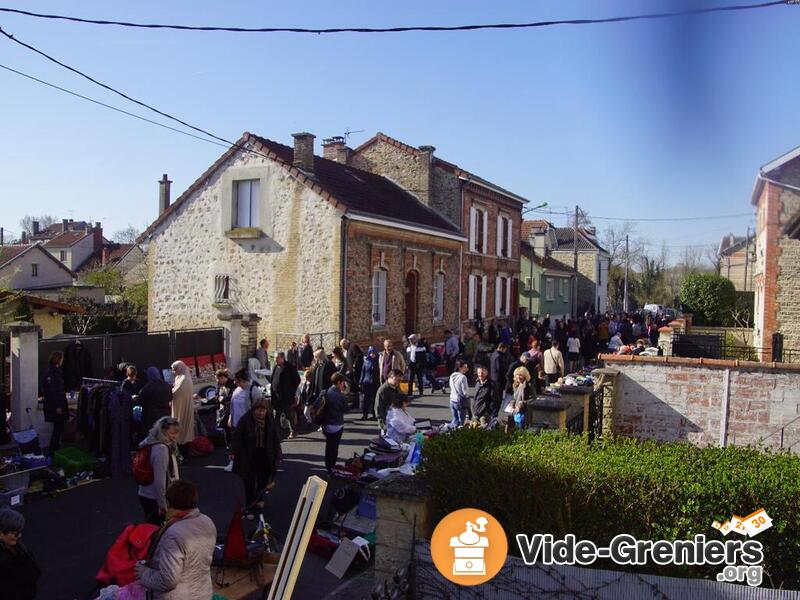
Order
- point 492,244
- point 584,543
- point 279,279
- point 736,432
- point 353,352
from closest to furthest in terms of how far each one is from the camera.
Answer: point 584,543
point 736,432
point 353,352
point 279,279
point 492,244

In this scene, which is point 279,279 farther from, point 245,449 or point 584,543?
point 584,543

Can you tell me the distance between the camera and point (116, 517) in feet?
27.5

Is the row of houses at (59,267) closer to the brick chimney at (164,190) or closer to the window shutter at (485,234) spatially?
the brick chimney at (164,190)

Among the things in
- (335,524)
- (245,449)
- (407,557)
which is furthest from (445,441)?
(245,449)

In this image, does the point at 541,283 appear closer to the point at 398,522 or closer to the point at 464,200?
the point at 464,200

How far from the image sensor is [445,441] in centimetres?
585

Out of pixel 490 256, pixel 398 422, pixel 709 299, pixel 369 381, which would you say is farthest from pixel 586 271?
pixel 398 422

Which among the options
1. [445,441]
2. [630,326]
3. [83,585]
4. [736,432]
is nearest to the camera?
[445,441]

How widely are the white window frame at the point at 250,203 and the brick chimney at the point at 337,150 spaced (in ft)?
26.0

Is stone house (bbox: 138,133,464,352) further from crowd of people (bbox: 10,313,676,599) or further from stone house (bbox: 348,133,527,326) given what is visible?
stone house (bbox: 348,133,527,326)

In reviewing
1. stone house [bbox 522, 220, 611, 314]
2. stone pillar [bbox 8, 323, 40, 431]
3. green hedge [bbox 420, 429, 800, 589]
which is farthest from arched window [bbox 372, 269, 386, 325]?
stone house [bbox 522, 220, 611, 314]

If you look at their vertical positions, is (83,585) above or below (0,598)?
below

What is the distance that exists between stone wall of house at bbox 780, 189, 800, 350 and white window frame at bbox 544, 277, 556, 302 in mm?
22887

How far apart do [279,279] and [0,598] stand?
1698 centimetres
